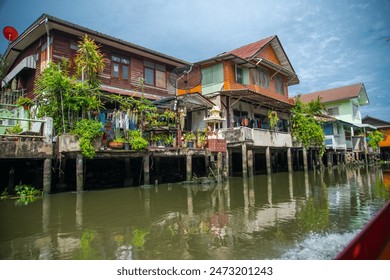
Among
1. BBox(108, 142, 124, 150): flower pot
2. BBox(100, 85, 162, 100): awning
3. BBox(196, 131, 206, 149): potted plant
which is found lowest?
BBox(108, 142, 124, 150): flower pot

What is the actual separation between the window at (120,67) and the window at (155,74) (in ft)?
4.07

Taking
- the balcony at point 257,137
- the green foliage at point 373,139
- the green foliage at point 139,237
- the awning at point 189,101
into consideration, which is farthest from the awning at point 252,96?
the green foliage at point 373,139

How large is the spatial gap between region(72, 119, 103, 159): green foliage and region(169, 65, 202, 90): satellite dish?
5630 mm

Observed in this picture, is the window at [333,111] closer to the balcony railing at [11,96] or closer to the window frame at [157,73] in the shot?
the window frame at [157,73]

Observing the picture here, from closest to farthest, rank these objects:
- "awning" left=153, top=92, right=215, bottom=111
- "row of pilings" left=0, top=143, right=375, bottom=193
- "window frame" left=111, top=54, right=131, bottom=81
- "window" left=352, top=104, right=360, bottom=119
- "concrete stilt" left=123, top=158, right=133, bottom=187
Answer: "row of pilings" left=0, top=143, right=375, bottom=193 → "concrete stilt" left=123, top=158, right=133, bottom=187 → "awning" left=153, top=92, right=215, bottom=111 → "window frame" left=111, top=54, right=131, bottom=81 → "window" left=352, top=104, right=360, bottom=119

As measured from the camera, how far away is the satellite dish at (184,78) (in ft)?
48.1

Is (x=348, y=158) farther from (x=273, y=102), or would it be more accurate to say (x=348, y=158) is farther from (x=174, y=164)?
(x=174, y=164)

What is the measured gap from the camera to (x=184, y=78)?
15.1 meters

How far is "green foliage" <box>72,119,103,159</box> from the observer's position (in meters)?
9.90

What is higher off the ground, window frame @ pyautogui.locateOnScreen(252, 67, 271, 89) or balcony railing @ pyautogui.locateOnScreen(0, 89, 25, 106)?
window frame @ pyautogui.locateOnScreen(252, 67, 271, 89)

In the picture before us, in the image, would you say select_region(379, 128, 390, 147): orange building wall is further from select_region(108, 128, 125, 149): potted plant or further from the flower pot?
the flower pot

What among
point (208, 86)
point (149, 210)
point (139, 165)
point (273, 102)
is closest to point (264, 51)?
point (273, 102)

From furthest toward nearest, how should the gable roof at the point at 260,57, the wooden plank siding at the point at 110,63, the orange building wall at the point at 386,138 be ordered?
the orange building wall at the point at 386,138 < the gable roof at the point at 260,57 < the wooden plank siding at the point at 110,63

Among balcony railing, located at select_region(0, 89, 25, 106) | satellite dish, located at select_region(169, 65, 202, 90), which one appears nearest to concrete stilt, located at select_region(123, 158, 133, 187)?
satellite dish, located at select_region(169, 65, 202, 90)
